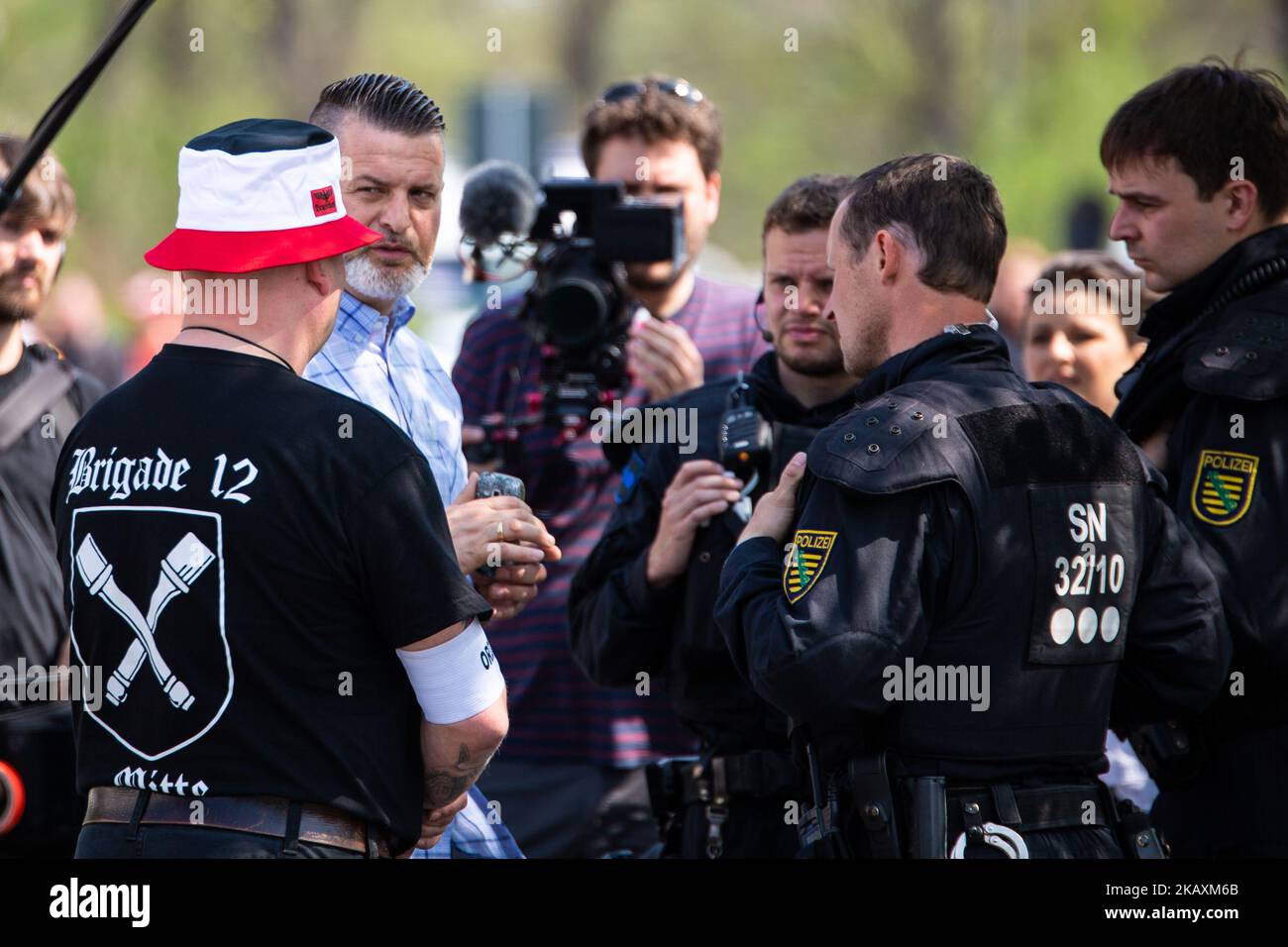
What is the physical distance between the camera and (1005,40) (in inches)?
1062

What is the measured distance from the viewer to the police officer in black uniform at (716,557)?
370 centimetres

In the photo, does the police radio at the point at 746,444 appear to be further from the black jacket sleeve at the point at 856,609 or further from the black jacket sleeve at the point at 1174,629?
the black jacket sleeve at the point at 1174,629

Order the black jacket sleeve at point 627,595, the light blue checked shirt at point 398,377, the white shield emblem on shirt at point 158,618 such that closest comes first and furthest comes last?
the white shield emblem on shirt at point 158,618 → the light blue checked shirt at point 398,377 → the black jacket sleeve at point 627,595

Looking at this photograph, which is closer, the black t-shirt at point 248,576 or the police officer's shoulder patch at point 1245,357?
the black t-shirt at point 248,576

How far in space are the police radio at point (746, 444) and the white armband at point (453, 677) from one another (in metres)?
1.11

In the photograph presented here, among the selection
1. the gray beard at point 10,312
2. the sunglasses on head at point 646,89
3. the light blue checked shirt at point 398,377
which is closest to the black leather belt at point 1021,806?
the light blue checked shirt at point 398,377

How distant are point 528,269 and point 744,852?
172 cm

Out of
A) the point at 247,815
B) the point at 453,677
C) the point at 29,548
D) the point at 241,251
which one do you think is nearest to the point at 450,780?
the point at 453,677

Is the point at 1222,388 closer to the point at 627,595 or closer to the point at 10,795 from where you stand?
the point at 627,595

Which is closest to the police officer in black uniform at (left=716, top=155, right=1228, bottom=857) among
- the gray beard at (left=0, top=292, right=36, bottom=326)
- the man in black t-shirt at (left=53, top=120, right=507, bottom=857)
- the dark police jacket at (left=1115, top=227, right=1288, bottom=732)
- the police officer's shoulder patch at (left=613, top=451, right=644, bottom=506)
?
the dark police jacket at (left=1115, top=227, right=1288, bottom=732)

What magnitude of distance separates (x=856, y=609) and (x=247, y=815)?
1.10 metres

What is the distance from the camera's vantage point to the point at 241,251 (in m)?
2.72

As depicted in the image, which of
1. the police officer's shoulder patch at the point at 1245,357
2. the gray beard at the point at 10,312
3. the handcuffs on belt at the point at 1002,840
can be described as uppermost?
the gray beard at the point at 10,312

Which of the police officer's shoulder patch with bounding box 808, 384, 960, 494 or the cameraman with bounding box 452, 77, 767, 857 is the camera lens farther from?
the police officer's shoulder patch with bounding box 808, 384, 960, 494
